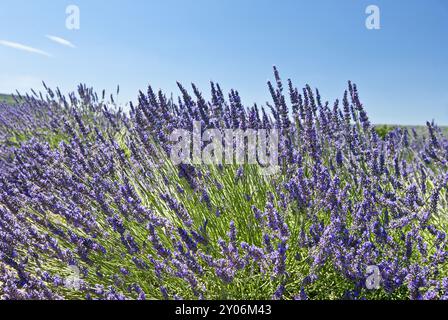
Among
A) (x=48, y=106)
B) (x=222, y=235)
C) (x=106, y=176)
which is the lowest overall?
(x=222, y=235)

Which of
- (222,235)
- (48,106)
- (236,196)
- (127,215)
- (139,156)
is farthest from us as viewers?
(48,106)

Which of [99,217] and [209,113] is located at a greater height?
[209,113]

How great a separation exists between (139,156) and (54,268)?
0.83 metres

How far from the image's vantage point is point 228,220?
2.19 m

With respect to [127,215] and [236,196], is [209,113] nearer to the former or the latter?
[236,196]

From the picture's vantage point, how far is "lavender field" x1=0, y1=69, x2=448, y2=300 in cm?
156

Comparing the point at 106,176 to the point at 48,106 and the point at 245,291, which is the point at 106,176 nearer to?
the point at 245,291

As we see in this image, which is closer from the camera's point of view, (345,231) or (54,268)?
(345,231)

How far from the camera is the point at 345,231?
1.72 metres

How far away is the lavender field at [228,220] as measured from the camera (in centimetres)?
156

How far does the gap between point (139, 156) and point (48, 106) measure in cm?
408
